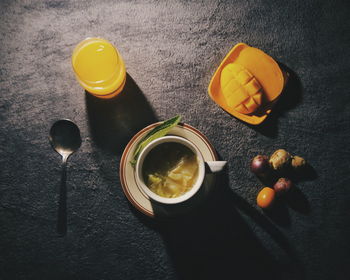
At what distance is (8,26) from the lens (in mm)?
1059

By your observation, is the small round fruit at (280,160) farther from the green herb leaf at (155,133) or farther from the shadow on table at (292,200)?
the green herb leaf at (155,133)

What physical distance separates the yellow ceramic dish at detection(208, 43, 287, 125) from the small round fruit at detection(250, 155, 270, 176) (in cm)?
13

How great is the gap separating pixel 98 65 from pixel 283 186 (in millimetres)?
743

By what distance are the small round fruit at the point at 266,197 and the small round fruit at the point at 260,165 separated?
0.19 ft

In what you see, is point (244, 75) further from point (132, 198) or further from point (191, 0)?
point (132, 198)

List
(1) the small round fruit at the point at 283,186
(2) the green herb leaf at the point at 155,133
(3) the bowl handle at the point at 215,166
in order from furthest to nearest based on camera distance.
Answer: (1) the small round fruit at the point at 283,186, (2) the green herb leaf at the point at 155,133, (3) the bowl handle at the point at 215,166

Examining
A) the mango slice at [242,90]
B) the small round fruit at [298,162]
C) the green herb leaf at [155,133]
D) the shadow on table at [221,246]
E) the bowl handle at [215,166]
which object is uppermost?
the mango slice at [242,90]

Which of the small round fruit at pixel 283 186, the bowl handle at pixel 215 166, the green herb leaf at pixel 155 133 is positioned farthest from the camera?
the small round fruit at pixel 283 186

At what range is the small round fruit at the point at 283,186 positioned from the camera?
90cm

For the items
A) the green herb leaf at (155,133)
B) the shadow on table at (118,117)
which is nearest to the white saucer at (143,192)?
the green herb leaf at (155,133)

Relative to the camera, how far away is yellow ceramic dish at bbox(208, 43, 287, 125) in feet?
3.06

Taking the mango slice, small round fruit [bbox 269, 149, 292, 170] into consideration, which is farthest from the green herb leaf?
small round fruit [bbox 269, 149, 292, 170]

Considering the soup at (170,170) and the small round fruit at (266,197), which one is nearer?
the soup at (170,170)

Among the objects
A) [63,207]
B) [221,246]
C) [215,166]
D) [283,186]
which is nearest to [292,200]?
[283,186]
